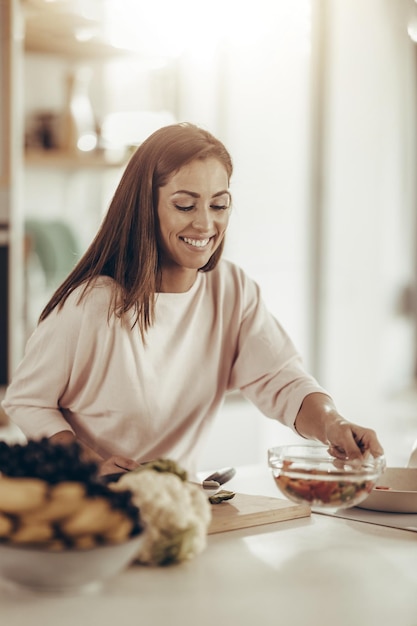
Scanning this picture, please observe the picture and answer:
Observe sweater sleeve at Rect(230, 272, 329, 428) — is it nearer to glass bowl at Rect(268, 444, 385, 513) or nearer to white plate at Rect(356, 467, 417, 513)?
white plate at Rect(356, 467, 417, 513)

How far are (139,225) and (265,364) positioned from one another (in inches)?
18.0

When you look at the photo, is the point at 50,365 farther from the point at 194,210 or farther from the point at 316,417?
the point at 316,417

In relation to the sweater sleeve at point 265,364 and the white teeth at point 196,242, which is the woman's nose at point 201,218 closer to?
the white teeth at point 196,242

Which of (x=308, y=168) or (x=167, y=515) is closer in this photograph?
(x=167, y=515)

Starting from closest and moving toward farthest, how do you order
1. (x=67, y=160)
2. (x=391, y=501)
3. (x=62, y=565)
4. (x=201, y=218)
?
(x=62, y=565)
(x=391, y=501)
(x=201, y=218)
(x=67, y=160)

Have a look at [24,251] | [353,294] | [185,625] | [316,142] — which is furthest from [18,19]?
[185,625]

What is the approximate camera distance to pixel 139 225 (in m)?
1.92

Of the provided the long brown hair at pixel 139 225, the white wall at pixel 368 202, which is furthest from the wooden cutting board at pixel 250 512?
the white wall at pixel 368 202

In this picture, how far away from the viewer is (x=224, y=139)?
464cm

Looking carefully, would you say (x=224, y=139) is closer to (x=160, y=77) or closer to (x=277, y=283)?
(x=160, y=77)

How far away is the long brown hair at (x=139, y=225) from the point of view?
1911mm

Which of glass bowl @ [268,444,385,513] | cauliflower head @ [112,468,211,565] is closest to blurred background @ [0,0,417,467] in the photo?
glass bowl @ [268,444,385,513]

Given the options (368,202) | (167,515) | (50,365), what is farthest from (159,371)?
(368,202)

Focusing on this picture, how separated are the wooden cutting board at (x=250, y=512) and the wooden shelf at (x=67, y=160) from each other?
2556mm
